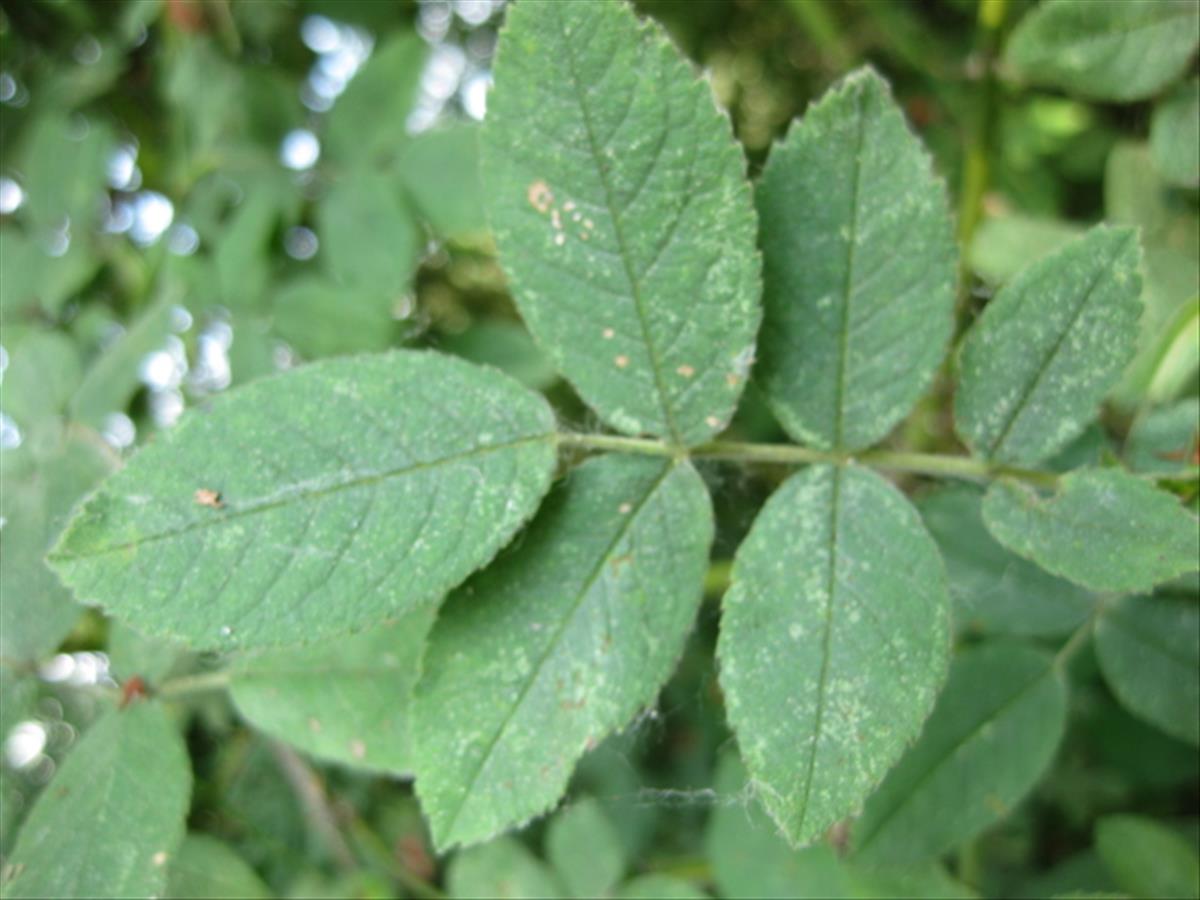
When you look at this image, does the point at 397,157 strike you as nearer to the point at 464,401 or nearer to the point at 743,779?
the point at 464,401

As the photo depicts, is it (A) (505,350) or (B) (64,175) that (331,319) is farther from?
(B) (64,175)

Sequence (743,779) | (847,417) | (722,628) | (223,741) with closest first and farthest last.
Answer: (722,628) → (847,417) → (743,779) → (223,741)

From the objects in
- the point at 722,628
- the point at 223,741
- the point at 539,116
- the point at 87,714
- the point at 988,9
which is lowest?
the point at 223,741

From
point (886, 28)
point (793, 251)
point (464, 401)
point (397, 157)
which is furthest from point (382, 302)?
point (886, 28)

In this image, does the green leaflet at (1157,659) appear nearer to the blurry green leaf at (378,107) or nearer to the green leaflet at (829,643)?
the green leaflet at (829,643)

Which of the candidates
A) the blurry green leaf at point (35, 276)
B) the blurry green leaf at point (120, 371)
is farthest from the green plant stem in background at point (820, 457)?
the blurry green leaf at point (35, 276)

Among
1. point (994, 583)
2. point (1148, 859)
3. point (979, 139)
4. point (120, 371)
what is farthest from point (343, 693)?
point (979, 139)

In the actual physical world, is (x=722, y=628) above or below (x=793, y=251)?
below

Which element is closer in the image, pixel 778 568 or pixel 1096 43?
pixel 778 568
